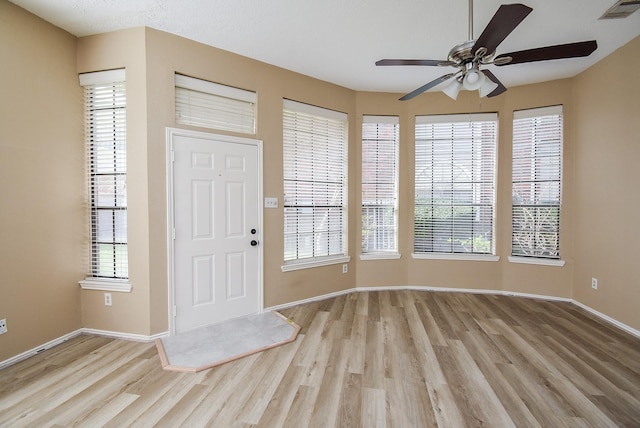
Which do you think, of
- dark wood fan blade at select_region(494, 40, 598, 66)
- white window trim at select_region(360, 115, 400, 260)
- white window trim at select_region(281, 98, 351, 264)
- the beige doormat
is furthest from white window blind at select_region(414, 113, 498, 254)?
the beige doormat

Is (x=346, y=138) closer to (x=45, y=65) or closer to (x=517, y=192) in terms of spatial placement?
(x=517, y=192)

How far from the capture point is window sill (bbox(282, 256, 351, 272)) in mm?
3477

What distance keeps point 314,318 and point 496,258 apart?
9.28ft

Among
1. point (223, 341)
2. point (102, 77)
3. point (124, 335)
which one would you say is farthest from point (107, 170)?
point (223, 341)

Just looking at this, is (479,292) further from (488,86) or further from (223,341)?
(223,341)

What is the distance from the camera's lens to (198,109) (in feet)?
9.52

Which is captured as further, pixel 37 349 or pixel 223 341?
pixel 223 341

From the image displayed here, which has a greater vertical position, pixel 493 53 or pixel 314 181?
pixel 493 53

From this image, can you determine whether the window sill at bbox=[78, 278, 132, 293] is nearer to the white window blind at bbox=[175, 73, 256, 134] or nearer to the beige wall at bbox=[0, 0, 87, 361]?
the beige wall at bbox=[0, 0, 87, 361]

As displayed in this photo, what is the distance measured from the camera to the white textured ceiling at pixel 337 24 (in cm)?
Result: 229

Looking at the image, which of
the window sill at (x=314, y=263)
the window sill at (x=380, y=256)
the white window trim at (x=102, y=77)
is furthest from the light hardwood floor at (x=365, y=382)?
the white window trim at (x=102, y=77)

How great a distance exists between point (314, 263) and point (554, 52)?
3065 millimetres

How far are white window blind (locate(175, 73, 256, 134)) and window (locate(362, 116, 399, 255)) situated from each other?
5.89 feet

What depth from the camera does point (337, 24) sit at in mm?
2537
